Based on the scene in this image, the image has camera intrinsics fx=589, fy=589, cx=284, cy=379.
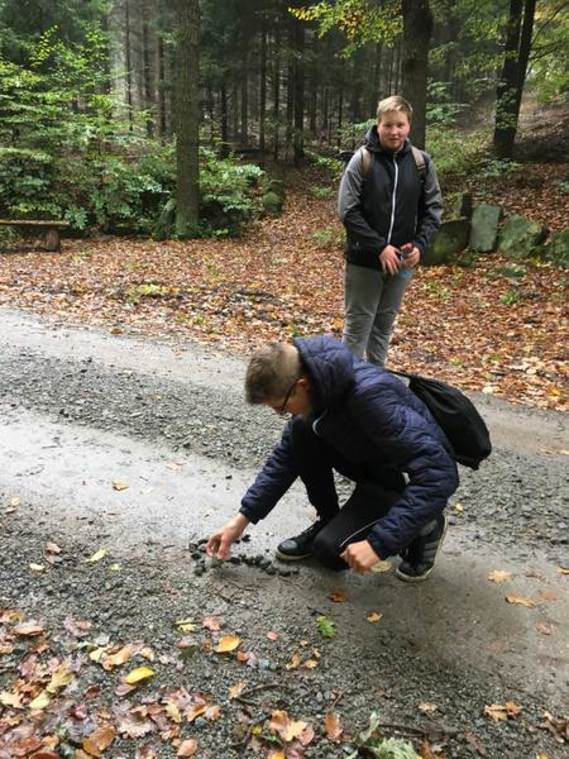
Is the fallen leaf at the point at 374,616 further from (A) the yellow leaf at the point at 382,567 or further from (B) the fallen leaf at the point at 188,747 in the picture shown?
(B) the fallen leaf at the point at 188,747

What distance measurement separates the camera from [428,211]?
4.68 m

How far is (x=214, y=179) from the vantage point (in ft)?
48.2

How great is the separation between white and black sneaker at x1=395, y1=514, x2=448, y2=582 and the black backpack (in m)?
0.40

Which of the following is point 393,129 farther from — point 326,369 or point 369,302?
point 326,369

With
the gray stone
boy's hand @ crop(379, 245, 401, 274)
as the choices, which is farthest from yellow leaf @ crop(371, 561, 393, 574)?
the gray stone

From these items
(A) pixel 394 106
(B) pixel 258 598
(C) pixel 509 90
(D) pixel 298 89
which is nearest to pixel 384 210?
(A) pixel 394 106

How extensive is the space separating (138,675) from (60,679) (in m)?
0.34

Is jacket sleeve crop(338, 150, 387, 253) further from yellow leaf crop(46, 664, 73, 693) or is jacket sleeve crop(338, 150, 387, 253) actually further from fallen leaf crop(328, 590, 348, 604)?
yellow leaf crop(46, 664, 73, 693)

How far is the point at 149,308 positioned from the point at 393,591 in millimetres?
6219

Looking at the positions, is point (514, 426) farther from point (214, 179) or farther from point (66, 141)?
point (66, 141)

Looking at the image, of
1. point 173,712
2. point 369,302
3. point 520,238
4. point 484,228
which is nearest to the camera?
point 173,712

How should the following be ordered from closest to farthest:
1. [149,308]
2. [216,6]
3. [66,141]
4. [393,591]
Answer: [393,591], [149,308], [66,141], [216,6]

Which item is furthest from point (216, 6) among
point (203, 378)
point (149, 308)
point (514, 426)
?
point (514, 426)

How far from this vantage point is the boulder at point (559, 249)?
1009 centimetres
